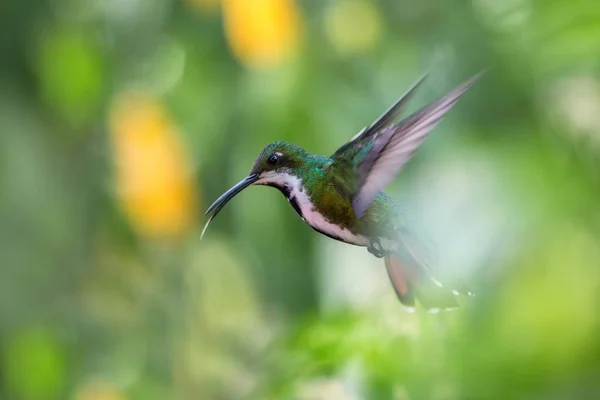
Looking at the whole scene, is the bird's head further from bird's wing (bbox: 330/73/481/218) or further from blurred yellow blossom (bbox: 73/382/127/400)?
blurred yellow blossom (bbox: 73/382/127/400)

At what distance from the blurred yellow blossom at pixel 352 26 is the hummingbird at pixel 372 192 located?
0.38 m

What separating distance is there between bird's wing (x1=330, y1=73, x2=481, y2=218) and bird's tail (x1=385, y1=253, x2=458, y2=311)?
0.05 feet

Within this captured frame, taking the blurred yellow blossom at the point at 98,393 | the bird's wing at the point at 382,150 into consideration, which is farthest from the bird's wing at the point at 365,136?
the blurred yellow blossom at the point at 98,393

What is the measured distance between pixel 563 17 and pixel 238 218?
381 millimetres

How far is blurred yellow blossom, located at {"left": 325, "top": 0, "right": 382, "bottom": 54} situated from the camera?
1.79 feet

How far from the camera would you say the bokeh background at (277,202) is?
383 millimetres

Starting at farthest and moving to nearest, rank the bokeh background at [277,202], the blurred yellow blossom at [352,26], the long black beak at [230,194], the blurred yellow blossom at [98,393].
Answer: the blurred yellow blossom at [98,393] < the blurred yellow blossom at [352,26] < the bokeh background at [277,202] < the long black beak at [230,194]

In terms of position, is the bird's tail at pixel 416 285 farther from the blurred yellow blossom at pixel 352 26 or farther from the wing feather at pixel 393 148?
the blurred yellow blossom at pixel 352 26

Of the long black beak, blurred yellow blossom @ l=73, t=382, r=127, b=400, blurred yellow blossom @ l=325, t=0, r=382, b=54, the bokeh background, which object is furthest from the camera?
blurred yellow blossom @ l=73, t=382, r=127, b=400

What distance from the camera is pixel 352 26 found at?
0.59 meters

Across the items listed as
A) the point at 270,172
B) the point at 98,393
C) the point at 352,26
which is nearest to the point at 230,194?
the point at 270,172

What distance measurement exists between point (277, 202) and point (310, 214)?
352 millimetres

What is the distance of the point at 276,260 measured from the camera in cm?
63

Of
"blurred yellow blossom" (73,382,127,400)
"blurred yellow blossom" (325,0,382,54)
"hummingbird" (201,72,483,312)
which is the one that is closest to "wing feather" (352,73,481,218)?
"hummingbird" (201,72,483,312)
